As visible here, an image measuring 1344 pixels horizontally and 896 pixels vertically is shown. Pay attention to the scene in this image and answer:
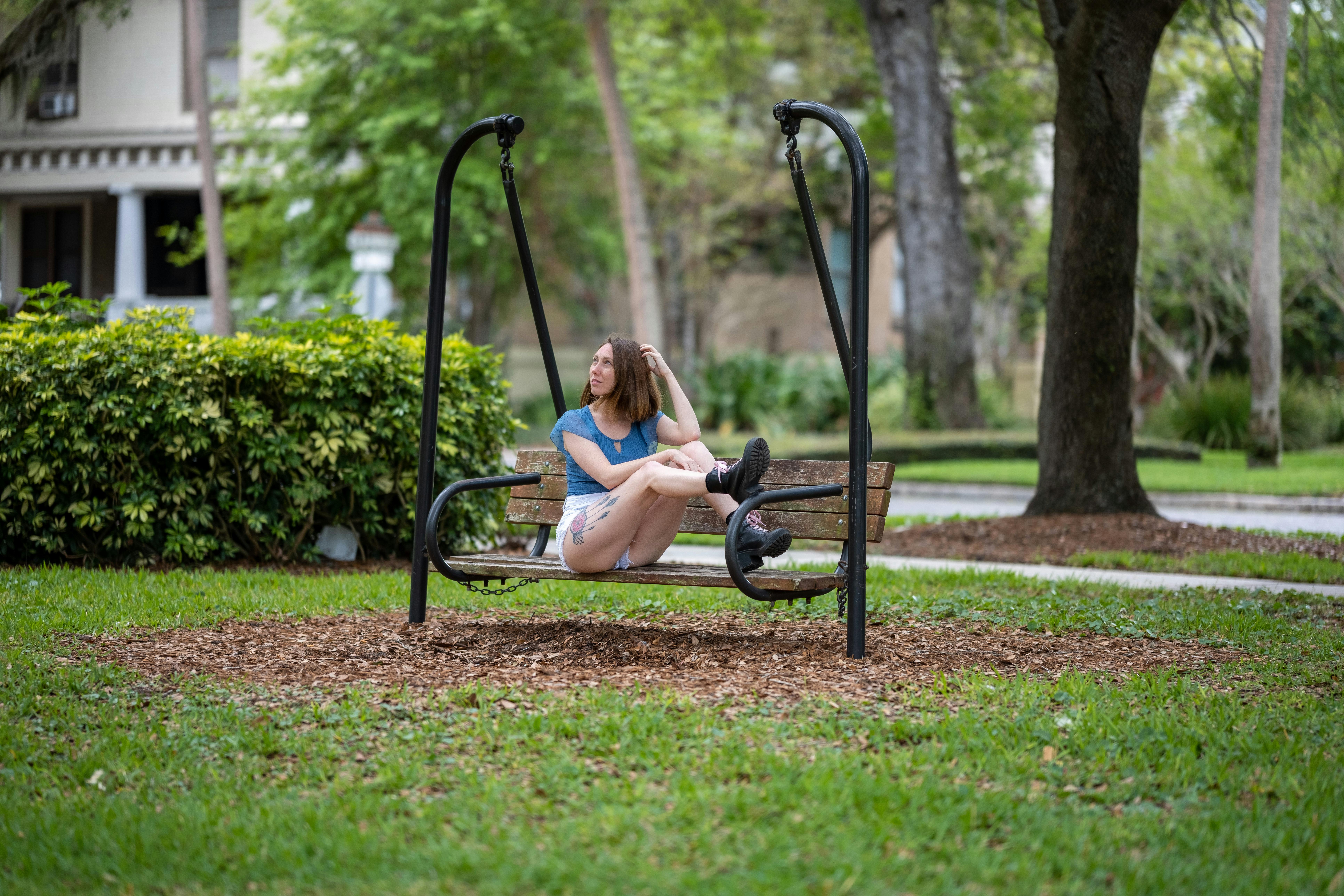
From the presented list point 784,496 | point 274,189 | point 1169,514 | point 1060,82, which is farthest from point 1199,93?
point 784,496

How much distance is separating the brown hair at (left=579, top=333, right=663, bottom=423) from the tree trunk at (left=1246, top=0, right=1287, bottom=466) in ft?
34.3

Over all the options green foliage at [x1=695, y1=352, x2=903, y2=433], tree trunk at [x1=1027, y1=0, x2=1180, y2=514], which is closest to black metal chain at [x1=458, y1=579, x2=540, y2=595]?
tree trunk at [x1=1027, y1=0, x2=1180, y2=514]

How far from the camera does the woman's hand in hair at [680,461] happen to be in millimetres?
5781

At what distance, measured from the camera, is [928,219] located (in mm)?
20375

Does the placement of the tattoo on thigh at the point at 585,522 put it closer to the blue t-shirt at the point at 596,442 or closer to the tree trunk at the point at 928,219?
the blue t-shirt at the point at 596,442

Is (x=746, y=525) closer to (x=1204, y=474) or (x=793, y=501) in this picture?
(x=793, y=501)

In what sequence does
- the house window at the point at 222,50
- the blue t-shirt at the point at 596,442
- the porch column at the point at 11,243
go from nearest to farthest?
the blue t-shirt at the point at 596,442
the house window at the point at 222,50
the porch column at the point at 11,243

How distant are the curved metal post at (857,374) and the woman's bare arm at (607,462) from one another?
2.46 feet

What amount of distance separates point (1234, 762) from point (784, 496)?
6.42 ft

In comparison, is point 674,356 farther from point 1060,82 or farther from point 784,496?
point 784,496

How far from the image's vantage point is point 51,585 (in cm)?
743

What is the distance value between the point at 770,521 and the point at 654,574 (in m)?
0.69

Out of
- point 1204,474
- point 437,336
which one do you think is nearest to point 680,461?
point 437,336

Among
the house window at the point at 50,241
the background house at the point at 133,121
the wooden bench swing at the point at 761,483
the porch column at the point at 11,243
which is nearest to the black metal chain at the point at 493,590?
the wooden bench swing at the point at 761,483
